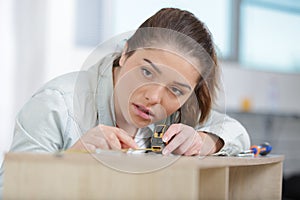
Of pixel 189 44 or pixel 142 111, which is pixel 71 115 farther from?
pixel 189 44

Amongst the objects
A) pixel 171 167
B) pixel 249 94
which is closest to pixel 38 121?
pixel 171 167

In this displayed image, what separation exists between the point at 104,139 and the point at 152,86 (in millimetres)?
163

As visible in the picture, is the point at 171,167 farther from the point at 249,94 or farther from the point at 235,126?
the point at 249,94

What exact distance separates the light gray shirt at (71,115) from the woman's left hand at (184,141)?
0.05 meters

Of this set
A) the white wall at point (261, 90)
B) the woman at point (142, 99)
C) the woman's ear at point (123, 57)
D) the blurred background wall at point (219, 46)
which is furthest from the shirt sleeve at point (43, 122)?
the white wall at point (261, 90)

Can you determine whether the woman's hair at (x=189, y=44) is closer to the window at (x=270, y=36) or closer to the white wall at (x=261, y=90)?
the white wall at (x=261, y=90)

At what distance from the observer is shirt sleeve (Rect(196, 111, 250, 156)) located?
1100mm

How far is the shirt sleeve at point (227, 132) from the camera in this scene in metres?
1.10

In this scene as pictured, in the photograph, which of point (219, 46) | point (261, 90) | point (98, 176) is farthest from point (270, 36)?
point (98, 176)

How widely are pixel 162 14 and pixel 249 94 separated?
6.23ft

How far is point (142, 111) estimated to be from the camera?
95cm

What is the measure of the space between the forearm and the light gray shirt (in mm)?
11

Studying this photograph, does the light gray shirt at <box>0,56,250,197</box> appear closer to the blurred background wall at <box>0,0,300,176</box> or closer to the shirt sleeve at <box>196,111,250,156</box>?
the shirt sleeve at <box>196,111,250,156</box>

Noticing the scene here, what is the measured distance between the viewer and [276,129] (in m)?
3.03
